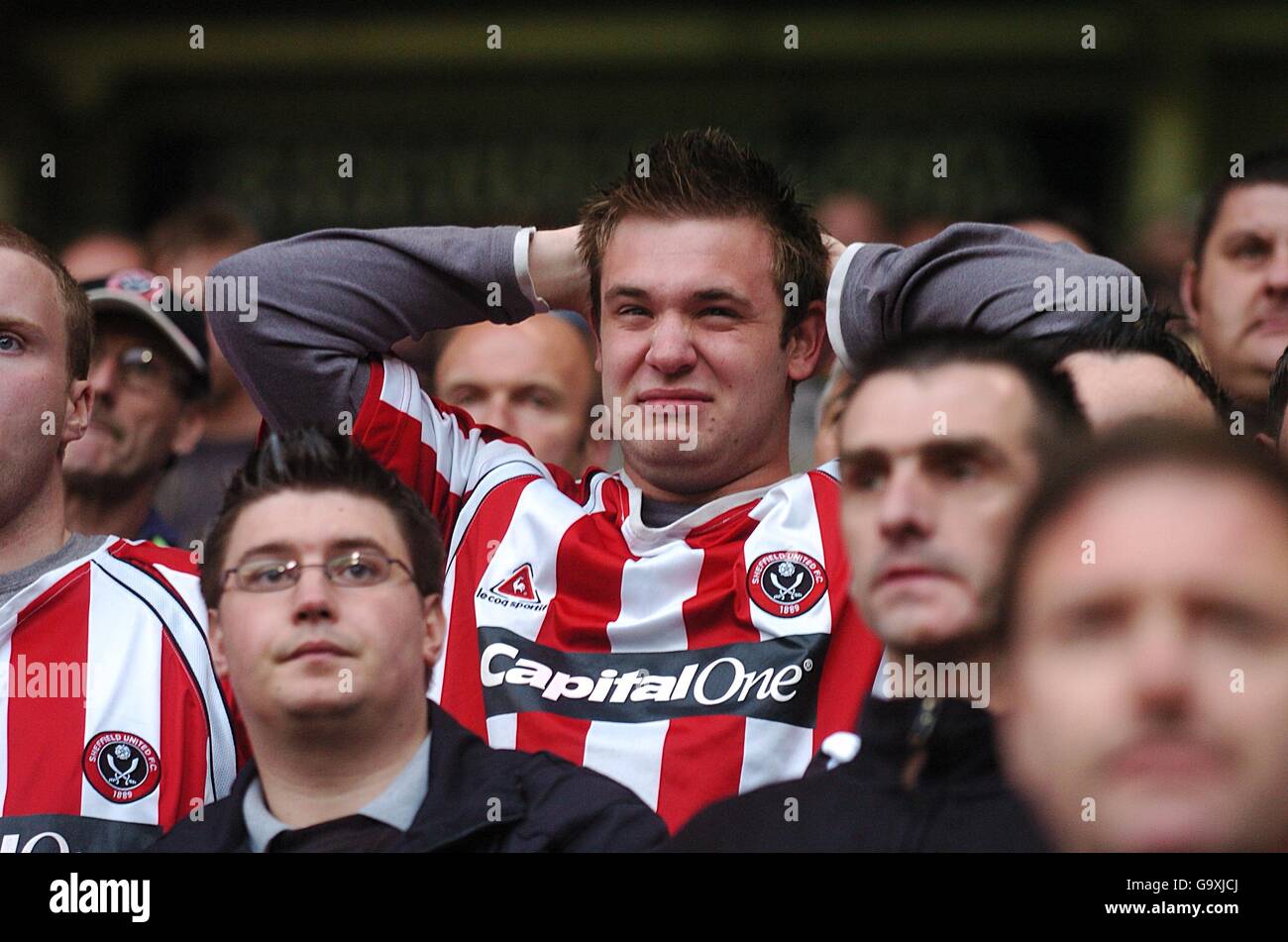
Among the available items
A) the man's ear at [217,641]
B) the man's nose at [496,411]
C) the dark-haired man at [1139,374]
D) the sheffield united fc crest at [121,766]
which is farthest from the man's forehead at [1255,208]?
the sheffield united fc crest at [121,766]

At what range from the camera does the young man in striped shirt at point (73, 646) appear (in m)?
2.15

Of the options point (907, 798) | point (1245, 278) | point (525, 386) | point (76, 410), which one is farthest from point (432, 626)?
point (1245, 278)

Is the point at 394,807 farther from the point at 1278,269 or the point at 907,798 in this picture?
the point at 1278,269

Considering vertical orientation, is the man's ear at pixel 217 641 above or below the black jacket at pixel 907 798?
above

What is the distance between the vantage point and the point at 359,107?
23.3 feet

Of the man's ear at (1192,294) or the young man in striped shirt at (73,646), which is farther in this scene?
the man's ear at (1192,294)

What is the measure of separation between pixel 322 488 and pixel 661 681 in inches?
19.2

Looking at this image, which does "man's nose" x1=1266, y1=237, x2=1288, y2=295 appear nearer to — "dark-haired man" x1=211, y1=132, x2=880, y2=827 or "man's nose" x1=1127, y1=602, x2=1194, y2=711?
"dark-haired man" x1=211, y1=132, x2=880, y2=827

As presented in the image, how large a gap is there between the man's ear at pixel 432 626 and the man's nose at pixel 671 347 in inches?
17.6

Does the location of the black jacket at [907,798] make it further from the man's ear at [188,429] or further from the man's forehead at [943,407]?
the man's ear at [188,429]

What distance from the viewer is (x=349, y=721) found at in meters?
1.90

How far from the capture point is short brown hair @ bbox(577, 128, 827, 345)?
2359 mm
